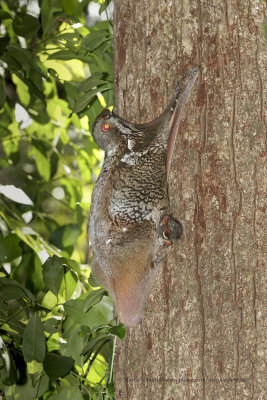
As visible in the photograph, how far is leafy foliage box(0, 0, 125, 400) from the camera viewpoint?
137cm

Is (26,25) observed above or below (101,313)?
above

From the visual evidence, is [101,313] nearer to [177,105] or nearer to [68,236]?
[68,236]

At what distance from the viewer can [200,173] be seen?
962mm

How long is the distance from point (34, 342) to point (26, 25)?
37.7 inches

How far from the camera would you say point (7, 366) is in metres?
1.39

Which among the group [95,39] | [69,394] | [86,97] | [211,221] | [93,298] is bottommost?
[69,394]

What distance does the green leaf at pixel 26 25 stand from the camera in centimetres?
159

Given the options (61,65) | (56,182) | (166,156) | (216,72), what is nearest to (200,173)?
(166,156)

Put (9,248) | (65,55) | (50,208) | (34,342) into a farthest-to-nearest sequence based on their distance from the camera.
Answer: (50,208)
(9,248)
(65,55)
(34,342)

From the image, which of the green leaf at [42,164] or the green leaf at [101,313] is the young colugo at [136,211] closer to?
the green leaf at [101,313]

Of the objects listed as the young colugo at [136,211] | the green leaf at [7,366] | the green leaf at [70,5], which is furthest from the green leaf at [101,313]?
the green leaf at [70,5]

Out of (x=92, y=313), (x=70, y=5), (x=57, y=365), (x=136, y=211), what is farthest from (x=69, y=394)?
(x=70, y=5)

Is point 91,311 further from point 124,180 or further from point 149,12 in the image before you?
point 149,12

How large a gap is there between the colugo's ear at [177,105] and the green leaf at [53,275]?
1.81 feet
